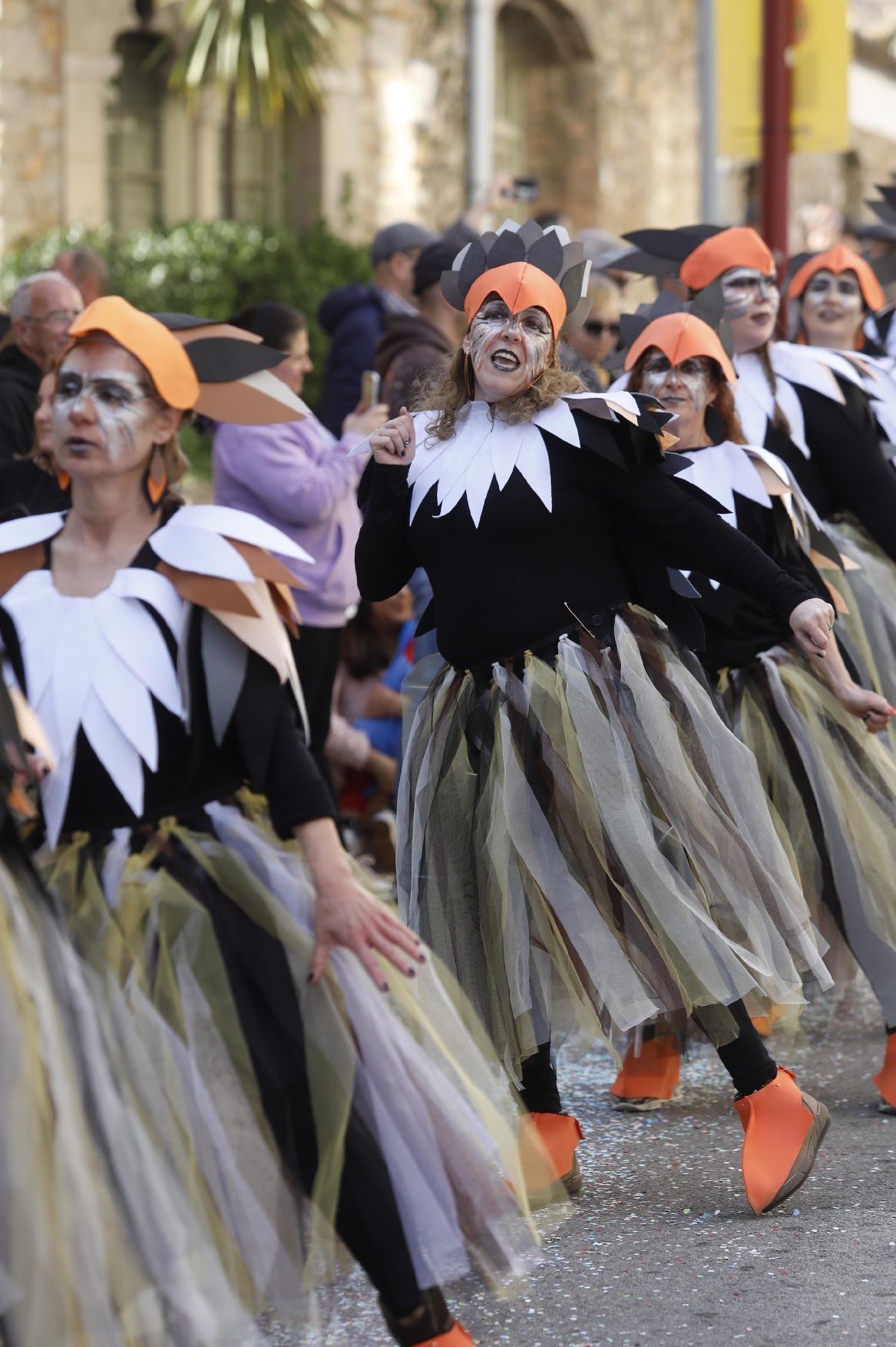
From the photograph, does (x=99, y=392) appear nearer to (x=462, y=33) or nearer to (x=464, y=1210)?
(x=464, y=1210)

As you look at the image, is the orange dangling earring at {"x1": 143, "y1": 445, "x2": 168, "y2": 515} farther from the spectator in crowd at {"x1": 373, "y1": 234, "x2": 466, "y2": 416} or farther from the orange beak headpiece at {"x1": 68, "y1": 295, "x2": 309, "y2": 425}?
the spectator in crowd at {"x1": 373, "y1": 234, "x2": 466, "y2": 416}

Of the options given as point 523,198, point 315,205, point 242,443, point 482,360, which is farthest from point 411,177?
point 482,360

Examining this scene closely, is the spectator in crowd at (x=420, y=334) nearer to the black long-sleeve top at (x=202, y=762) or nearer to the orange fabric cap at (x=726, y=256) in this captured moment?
the orange fabric cap at (x=726, y=256)

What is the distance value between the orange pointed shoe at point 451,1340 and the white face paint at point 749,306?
11.1 feet

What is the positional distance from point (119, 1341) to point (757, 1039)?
1946 millimetres

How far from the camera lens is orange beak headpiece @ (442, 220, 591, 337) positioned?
4.58 metres

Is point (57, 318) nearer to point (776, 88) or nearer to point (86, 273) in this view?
point (86, 273)

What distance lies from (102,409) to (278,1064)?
1158 mm

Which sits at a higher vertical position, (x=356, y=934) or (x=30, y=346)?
(x=30, y=346)

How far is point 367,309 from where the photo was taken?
811 centimetres

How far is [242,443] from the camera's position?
6840mm

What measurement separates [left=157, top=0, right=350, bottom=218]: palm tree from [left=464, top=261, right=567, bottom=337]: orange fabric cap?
11.0 metres

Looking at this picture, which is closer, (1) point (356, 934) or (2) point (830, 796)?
(1) point (356, 934)

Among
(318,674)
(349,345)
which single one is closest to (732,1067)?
(318,674)
